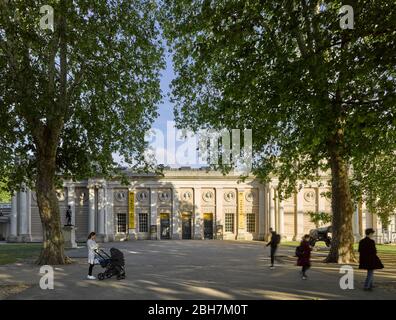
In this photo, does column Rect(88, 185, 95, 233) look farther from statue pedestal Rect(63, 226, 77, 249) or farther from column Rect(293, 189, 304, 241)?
column Rect(293, 189, 304, 241)

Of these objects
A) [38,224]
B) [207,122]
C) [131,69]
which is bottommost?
[38,224]

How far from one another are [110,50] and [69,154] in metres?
6.85

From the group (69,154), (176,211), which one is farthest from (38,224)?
(69,154)

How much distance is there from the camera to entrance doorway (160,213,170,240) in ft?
217

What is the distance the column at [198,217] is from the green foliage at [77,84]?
37.7 meters

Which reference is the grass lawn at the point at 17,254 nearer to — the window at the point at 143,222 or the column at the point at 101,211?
the column at the point at 101,211

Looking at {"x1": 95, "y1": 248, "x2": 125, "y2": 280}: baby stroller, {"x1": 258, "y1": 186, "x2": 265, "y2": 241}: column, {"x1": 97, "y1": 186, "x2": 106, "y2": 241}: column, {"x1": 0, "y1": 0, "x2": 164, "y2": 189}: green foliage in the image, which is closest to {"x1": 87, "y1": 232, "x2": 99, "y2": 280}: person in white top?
{"x1": 95, "y1": 248, "x2": 125, "y2": 280}: baby stroller

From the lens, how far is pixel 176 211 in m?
66.3

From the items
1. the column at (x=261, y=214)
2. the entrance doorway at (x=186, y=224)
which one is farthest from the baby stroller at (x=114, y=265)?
the column at (x=261, y=214)

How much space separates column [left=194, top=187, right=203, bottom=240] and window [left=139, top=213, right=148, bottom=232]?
21.6ft

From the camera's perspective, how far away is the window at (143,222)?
66188 mm

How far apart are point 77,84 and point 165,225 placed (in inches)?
1721

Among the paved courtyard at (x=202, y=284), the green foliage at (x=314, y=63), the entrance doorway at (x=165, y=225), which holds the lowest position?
the entrance doorway at (x=165, y=225)
